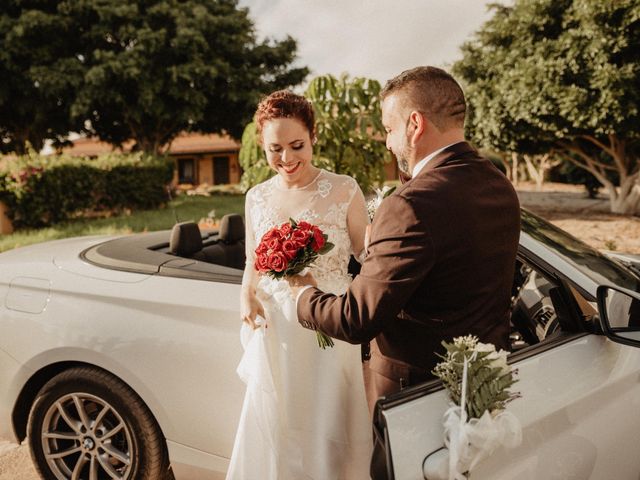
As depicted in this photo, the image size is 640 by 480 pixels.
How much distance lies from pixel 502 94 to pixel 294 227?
13.8 metres

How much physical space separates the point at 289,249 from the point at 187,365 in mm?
782

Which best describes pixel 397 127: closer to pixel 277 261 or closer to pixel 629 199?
pixel 277 261

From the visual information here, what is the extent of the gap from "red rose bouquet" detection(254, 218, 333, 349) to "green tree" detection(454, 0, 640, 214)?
39.6ft

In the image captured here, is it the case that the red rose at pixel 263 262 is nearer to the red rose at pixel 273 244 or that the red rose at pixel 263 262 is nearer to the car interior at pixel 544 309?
the red rose at pixel 273 244

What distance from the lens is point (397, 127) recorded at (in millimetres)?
1564

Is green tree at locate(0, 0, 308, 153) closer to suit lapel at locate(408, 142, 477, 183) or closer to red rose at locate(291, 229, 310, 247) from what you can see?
red rose at locate(291, 229, 310, 247)

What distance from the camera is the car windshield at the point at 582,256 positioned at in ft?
7.02

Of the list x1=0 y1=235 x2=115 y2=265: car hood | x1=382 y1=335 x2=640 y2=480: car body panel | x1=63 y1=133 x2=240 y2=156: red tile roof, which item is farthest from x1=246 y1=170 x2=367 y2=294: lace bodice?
x1=63 y1=133 x2=240 y2=156: red tile roof

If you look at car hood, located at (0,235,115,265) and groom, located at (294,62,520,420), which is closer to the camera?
groom, located at (294,62,520,420)

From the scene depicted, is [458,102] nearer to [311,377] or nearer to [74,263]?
[311,377]

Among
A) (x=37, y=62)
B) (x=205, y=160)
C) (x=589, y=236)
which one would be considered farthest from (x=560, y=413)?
(x=205, y=160)

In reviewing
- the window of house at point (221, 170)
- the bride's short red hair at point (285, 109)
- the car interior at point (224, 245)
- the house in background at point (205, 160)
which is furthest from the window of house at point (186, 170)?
the bride's short red hair at point (285, 109)

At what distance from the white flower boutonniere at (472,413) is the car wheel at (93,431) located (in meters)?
1.48

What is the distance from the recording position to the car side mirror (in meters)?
1.74
